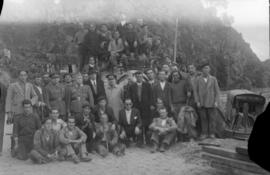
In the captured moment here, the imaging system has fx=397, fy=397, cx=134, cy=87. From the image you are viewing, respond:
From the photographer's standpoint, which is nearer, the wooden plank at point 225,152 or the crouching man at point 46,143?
the wooden plank at point 225,152

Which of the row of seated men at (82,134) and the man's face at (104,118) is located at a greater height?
the man's face at (104,118)

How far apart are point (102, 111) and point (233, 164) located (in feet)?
4.37

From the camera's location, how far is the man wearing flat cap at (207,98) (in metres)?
3.82

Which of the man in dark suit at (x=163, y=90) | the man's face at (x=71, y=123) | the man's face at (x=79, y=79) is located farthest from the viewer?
the man in dark suit at (x=163, y=90)

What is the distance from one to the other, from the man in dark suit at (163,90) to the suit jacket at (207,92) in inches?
11.2

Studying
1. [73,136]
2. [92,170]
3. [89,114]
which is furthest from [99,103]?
[92,170]

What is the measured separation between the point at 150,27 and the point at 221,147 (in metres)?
1.25

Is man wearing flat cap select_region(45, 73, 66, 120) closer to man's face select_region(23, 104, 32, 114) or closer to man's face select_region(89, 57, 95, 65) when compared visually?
man's face select_region(23, 104, 32, 114)

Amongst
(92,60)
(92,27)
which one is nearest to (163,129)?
(92,60)

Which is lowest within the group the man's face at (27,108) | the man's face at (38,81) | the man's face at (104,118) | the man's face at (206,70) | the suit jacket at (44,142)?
the suit jacket at (44,142)

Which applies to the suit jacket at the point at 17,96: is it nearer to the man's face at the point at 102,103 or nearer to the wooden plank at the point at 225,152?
the man's face at the point at 102,103

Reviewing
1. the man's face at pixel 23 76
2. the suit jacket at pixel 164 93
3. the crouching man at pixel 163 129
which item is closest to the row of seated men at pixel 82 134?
the crouching man at pixel 163 129

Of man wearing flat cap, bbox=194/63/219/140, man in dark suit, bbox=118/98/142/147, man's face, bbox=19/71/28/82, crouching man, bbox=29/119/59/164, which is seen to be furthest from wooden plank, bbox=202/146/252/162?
man's face, bbox=19/71/28/82

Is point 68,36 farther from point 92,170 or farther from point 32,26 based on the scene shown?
point 92,170
